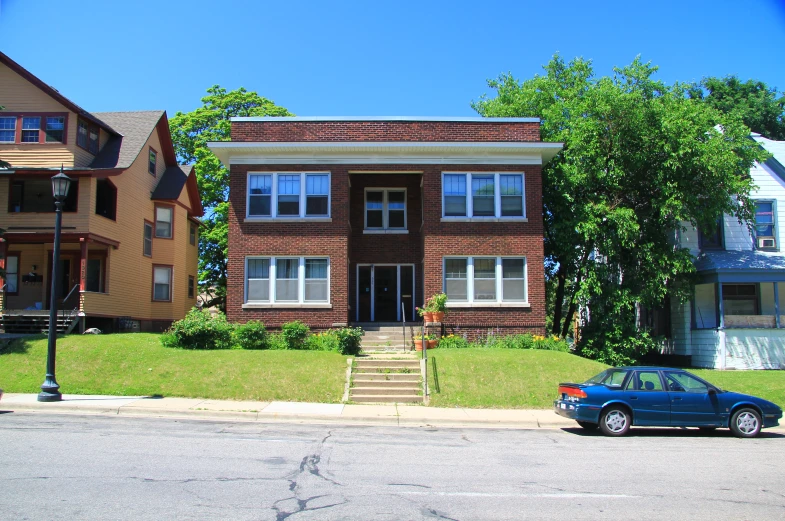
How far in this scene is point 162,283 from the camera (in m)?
31.5

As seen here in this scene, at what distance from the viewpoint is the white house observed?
23594 millimetres

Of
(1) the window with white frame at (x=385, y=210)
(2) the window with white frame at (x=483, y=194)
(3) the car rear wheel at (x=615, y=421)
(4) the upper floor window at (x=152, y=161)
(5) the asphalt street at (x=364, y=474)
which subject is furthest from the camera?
(4) the upper floor window at (x=152, y=161)

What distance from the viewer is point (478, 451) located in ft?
35.8

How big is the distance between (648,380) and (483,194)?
11429 millimetres

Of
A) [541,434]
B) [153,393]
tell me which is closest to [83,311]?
[153,393]

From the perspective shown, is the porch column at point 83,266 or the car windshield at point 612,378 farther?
the porch column at point 83,266

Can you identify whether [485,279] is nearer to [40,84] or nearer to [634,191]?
[634,191]

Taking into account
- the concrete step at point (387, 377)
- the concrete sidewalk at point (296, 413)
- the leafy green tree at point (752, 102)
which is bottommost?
the concrete sidewalk at point (296, 413)

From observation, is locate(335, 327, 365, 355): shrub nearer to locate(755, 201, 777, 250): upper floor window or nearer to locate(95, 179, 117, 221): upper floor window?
locate(95, 179, 117, 221): upper floor window

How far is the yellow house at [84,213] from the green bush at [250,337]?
721cm

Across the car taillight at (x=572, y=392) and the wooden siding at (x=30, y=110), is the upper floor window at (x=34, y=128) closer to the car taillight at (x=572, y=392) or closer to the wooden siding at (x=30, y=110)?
the wooden siding at (x=30, y=110)

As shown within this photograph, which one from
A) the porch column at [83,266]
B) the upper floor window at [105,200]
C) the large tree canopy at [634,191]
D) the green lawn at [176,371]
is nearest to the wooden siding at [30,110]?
the upper floor window at [105,200]

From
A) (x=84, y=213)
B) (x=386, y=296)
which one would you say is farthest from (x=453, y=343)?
(x=84, y=213)

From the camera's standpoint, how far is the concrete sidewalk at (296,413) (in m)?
14.5
